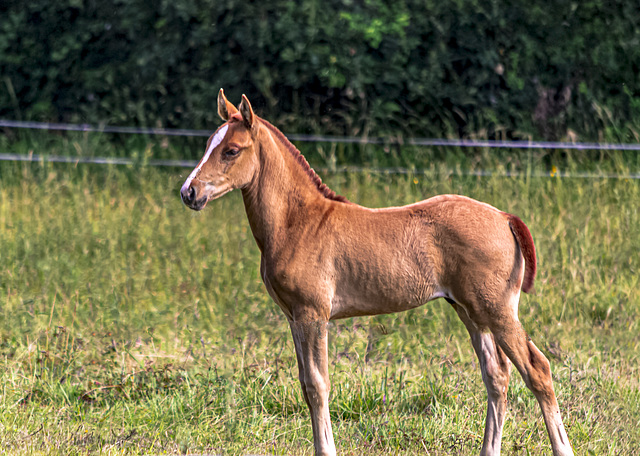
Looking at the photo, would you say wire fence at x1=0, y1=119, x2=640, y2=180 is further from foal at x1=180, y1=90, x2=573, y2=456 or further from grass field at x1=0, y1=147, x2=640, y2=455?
foal at x1=180, y1=90, x2=573, y2=456

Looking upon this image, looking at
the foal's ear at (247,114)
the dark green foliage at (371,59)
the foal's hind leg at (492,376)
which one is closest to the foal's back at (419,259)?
the foal's hind leg at (492,376)

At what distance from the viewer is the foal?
10.7 ft

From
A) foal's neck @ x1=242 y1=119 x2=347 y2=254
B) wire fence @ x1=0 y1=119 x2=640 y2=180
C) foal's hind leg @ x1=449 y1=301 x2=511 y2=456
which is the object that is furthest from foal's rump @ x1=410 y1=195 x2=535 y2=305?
wire fence @ x1=0 y1=119 x2=640 y2=180

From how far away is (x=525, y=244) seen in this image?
132 inches

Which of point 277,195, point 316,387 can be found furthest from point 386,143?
point 316,387

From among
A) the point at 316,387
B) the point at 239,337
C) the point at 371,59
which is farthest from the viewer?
the point at 371,59

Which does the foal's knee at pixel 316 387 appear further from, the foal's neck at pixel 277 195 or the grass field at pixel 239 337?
the grass field at pixel 239 337

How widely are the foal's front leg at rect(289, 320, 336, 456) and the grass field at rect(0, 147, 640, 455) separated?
0.70m

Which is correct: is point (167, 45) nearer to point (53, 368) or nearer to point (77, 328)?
point (77, 328)

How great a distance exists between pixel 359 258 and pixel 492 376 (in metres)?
0.85

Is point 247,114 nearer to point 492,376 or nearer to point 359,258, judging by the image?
point 359,258

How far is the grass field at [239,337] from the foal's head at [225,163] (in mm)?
→ 1534

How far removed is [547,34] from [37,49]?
5.68 m

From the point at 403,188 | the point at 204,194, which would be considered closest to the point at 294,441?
the point at 204,194
